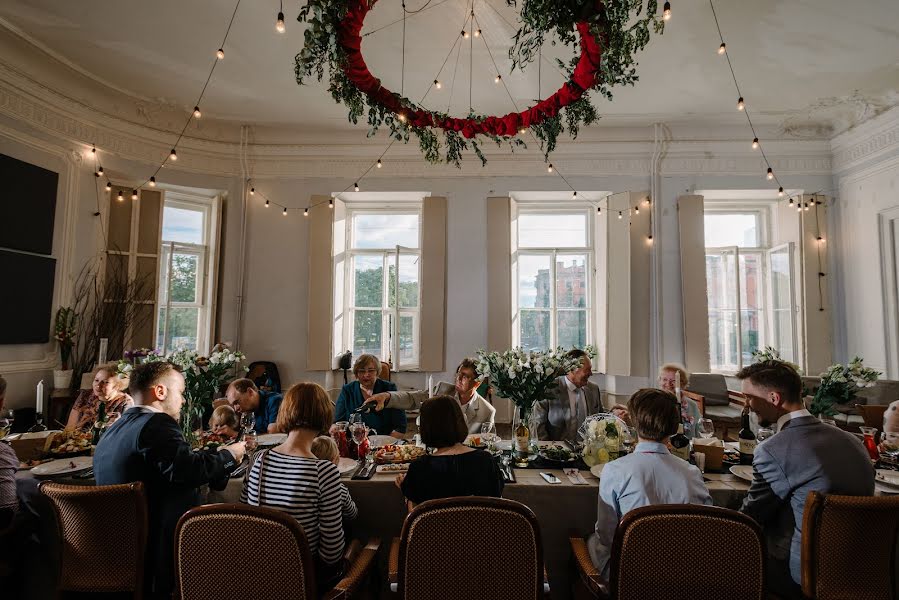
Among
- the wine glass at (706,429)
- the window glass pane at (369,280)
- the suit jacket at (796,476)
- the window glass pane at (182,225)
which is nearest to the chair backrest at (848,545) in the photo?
the suit jacket at (796,476)

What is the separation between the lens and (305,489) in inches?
65.8

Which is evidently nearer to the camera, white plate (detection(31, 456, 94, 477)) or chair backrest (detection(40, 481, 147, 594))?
chair backrest (detection(40, 481, 147, 594))

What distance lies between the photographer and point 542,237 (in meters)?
6.26

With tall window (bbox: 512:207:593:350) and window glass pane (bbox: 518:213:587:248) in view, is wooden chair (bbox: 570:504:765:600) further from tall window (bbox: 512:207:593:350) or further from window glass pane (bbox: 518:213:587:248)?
window glass pane (bbox: 518:213:587:248)

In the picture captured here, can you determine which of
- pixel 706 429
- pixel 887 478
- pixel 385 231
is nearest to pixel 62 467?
pixel 706 429

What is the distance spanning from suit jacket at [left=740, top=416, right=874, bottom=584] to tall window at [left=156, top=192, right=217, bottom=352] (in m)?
5.82

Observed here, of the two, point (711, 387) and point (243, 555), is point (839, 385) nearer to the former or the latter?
point (711, 387)

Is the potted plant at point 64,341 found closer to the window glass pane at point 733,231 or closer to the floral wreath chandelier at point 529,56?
the floral wreath chandelier at point 529,56

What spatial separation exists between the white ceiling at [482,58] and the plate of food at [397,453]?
131 inches

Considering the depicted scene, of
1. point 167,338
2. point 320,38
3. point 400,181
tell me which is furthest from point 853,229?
point 167,338

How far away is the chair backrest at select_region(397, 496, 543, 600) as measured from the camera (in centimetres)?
141

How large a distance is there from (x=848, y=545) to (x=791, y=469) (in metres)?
0.28

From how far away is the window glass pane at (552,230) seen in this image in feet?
20.5

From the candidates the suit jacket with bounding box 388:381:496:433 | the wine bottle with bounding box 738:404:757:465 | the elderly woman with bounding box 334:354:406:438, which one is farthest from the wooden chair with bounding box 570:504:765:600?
the elderly woman with bounding box 334:354:406:438
